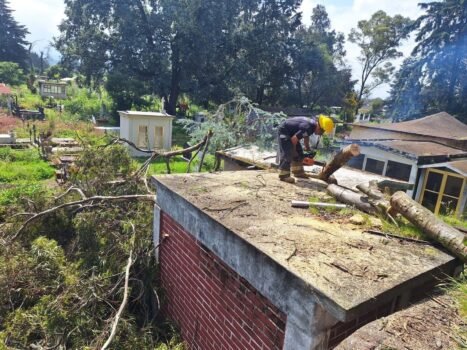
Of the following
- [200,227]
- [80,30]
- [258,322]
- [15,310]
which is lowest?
[15,310]

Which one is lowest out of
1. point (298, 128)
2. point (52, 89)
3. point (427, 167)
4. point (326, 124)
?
point (427, 167)

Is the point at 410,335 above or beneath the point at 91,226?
above

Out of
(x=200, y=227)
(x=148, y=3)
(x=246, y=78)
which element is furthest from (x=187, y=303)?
(x=148, y=3)

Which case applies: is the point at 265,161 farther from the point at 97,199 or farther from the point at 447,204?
the point at 447,204

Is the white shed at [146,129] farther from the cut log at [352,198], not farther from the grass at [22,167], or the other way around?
the cut log at [352,198]

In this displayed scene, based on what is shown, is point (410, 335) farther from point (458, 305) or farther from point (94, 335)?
point (94, 335)

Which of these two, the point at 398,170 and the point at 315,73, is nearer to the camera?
the point at 398,170

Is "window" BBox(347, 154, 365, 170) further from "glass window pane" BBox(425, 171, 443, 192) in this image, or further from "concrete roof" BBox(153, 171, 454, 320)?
"concrete roof" BBox(153, 171, 454, 320)

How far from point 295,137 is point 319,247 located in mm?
2824

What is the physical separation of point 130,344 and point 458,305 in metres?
3.66

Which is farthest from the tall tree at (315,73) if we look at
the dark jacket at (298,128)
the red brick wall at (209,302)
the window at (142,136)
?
the red brick wall at (209,302)

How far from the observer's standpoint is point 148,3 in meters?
27.8

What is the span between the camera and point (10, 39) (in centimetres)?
4575

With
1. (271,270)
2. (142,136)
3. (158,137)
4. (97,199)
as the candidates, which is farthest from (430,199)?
(142,136)
